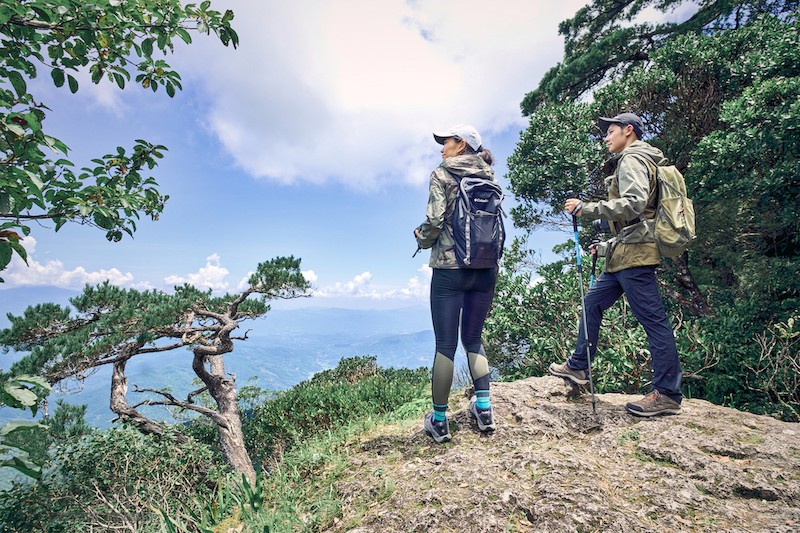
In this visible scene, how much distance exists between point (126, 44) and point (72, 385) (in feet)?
29.4

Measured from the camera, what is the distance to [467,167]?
127 inches

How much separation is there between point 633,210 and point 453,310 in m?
1.65

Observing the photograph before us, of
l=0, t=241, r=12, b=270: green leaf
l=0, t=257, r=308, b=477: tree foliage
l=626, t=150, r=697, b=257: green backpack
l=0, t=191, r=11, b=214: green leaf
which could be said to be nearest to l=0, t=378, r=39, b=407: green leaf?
l=0, t=241, r=12, b=270: green leaf

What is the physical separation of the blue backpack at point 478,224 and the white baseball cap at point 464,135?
0.38 m

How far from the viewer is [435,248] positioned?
3236mm

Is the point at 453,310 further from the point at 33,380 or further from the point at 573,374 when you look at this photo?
the point at 33,380

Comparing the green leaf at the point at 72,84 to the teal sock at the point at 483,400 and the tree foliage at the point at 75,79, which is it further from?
the teal sock at the point at 483,400

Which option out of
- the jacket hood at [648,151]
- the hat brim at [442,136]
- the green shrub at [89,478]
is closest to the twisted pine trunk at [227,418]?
the green shrub at [89,478]

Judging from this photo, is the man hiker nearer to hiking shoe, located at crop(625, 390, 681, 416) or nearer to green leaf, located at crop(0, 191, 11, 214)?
hiking shoe, located at crop(625, 390, 681, 416)

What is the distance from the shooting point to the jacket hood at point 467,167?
322cm

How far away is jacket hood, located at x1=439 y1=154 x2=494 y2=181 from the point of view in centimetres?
322

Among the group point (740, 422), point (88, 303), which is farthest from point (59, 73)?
point (88, 303)

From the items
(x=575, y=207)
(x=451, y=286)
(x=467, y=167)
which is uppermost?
(x=467, y=167)

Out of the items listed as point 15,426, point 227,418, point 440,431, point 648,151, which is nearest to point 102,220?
point 15,426
